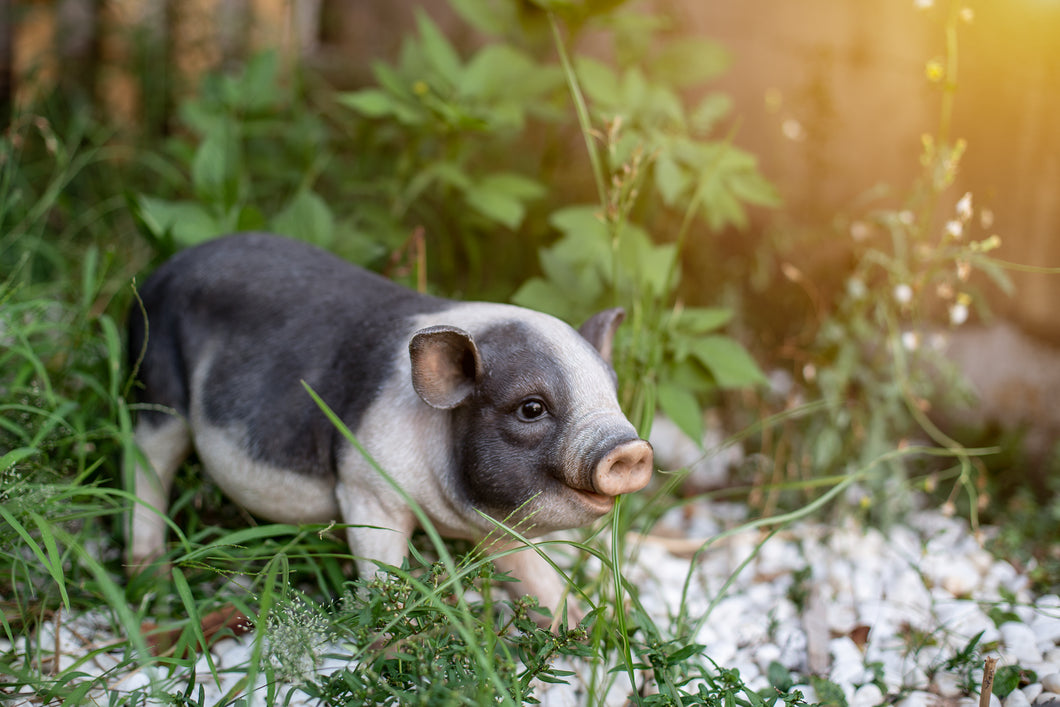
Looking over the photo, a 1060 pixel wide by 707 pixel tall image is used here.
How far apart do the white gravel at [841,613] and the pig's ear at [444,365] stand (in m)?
0.57

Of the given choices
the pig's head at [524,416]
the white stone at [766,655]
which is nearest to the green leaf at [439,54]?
the pig's head at [524,416]

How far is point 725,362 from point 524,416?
3.11 feet

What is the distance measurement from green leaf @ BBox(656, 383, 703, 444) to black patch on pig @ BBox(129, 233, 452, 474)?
2.40ft

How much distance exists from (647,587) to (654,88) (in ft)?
5.12

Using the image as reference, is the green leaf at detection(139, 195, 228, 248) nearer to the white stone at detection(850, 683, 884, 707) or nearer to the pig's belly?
the pig's belly

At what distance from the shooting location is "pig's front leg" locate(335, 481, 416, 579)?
178 cm

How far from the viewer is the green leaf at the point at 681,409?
228 centimetres

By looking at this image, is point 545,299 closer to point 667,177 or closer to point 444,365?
point 667,177

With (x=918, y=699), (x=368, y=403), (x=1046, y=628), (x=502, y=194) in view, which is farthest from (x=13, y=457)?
(x=1046, y=628)

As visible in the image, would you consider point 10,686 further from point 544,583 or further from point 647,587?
point 647,587

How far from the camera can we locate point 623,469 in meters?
1.54

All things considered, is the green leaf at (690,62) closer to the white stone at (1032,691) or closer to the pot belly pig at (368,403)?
the pot belly pig at (368,403)

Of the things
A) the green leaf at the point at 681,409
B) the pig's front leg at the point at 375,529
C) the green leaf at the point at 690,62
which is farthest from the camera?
the green leaf at the point at 690,62

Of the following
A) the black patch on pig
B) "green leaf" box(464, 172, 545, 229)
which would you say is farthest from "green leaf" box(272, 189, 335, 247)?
"green leaf" box(464, 172, 545, 229)
